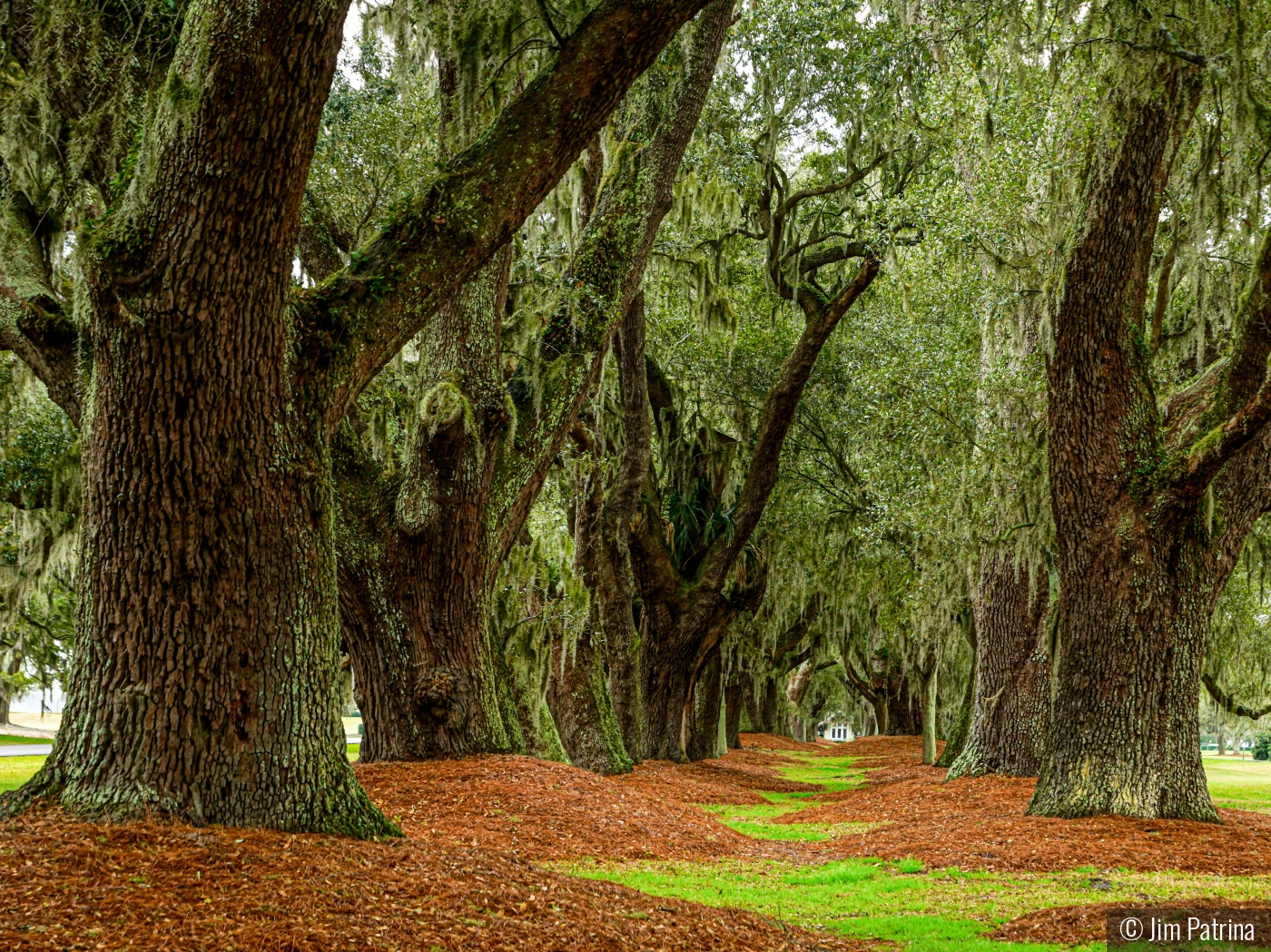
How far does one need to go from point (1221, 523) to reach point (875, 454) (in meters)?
8.45

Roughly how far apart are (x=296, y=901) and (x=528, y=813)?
384cm

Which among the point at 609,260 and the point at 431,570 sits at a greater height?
the point at 609,260

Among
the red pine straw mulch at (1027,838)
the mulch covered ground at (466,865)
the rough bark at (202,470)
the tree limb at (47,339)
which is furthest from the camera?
the red pine straw mulch at (1027,838)

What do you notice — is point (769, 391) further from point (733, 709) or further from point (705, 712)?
point (733, 709)

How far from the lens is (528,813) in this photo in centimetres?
769

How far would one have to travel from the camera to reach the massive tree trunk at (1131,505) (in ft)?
28.2

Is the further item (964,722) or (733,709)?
(733,709)

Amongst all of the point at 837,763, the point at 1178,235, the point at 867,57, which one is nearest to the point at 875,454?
the point at 867,57

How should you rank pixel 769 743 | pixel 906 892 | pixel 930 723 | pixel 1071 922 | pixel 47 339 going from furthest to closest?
pixel 769 743 < pixel 930 723 < pixel 906 892 < pixel 47 339 < pixel 1071 922

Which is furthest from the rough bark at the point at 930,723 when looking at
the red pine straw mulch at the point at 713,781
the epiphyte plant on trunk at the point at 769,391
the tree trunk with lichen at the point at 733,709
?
the tree trunk with lichen at the point at 733,709

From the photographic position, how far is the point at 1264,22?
24.9ft

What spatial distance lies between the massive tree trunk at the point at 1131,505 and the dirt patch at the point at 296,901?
A: 4.87 metres

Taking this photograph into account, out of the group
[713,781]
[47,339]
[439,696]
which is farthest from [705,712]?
[47,339]

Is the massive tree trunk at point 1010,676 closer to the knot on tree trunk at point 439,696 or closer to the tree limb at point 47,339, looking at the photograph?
the knot on tree trunk at point 439,696
